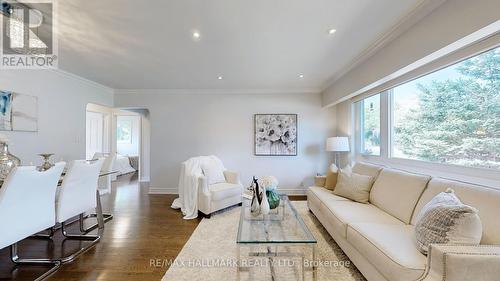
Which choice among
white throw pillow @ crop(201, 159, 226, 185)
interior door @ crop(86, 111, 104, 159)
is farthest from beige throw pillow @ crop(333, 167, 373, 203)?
interior door @ crop(86, 111, 104, 159)

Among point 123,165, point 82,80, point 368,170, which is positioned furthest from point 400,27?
point 123,165

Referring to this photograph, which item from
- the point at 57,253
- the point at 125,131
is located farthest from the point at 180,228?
the point at 125,131

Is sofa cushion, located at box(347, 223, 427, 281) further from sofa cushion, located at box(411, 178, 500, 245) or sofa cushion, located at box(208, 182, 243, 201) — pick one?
sofa cushion, located at box(208, 182, 243, 201)

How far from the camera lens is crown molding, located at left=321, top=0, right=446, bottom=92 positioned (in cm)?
187

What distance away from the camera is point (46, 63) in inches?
136

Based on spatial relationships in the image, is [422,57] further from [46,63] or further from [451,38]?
[46,63]

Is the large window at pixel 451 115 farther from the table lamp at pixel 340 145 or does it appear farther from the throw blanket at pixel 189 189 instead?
the throw blanket at pixel 189 189

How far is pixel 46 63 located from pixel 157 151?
8.16 feet

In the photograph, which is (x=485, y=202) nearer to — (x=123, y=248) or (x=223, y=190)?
(x=223, y=190)

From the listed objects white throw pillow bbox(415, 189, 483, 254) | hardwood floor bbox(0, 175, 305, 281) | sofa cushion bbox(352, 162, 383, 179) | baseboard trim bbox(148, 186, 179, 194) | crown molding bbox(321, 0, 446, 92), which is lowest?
hardwood floor bbox(0, 175, 305, 281)

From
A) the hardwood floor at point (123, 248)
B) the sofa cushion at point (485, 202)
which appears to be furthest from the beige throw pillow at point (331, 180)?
the hardwood floor at point (123, 248)

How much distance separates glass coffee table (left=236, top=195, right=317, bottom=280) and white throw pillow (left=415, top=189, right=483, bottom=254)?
0.76 m

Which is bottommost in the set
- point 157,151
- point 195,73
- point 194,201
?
point 194,201

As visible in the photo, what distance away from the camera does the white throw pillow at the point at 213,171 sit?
4.10 m
